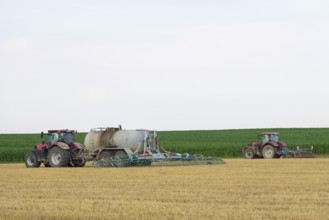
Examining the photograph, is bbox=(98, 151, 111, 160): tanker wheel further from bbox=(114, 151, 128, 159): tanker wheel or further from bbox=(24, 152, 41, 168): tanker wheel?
bbox=(24, 152, 41, 168): tanker wheel

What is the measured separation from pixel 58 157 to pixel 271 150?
1507 cm

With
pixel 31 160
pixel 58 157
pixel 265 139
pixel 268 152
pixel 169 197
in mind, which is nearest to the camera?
pixel 169 197

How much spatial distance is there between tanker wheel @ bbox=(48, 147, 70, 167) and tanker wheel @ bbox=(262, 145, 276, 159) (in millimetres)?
14462

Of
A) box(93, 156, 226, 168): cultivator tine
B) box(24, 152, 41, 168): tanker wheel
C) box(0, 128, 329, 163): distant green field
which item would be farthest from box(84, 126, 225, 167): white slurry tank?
box(0, 128, 329, 163): distant green field

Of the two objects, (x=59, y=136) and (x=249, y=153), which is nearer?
(x=59, y=136)

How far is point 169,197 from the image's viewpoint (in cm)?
1831

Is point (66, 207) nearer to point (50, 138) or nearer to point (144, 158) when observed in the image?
point (144, 158)

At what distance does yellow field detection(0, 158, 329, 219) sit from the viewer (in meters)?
15.1

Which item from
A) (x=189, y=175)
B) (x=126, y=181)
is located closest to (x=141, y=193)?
(x=126, y=181)

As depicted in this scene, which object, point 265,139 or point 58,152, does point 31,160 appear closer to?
point 58,152

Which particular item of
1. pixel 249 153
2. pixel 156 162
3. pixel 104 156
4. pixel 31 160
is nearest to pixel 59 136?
pixel 31 160

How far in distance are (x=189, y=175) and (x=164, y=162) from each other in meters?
10.2

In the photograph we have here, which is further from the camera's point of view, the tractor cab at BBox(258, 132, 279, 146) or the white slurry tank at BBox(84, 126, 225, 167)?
the tractor cab at BBox(258, 132, 279, 146)

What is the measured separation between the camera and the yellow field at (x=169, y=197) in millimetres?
15141
